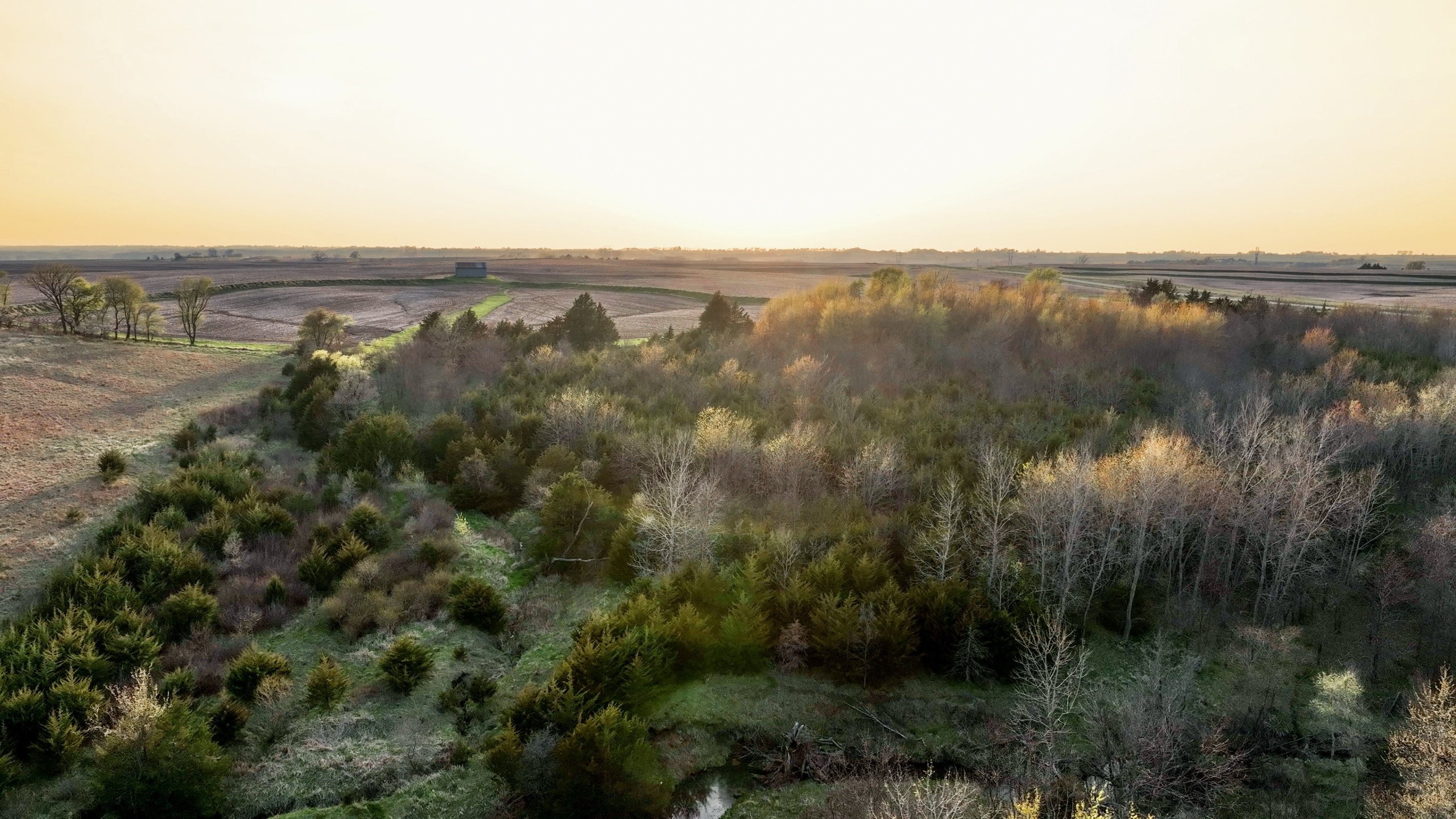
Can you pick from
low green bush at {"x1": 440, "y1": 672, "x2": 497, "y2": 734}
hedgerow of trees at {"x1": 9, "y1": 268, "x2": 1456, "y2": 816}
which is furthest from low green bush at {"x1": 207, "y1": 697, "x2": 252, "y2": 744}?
low green bush at {"x1": 440, "y1": 672, "x2": 497, "y2": 734}

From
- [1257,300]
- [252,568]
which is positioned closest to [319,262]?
[252,568]

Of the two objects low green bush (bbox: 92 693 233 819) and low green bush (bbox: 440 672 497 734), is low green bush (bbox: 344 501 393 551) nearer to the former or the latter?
low green bush (bbox: 440 672 497 734)

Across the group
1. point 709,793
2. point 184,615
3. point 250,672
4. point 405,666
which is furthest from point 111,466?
point 709,793

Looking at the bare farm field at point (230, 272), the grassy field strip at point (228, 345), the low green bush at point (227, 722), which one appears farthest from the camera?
the bare farm field at point (230, 272)

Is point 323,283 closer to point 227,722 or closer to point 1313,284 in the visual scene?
point 227,722

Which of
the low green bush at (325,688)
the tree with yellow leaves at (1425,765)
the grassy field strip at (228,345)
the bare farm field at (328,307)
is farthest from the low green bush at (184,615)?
the bare farm field at (328,307)

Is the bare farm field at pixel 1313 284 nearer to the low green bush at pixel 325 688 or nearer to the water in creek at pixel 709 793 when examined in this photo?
the water in creek at pixel 709 793
